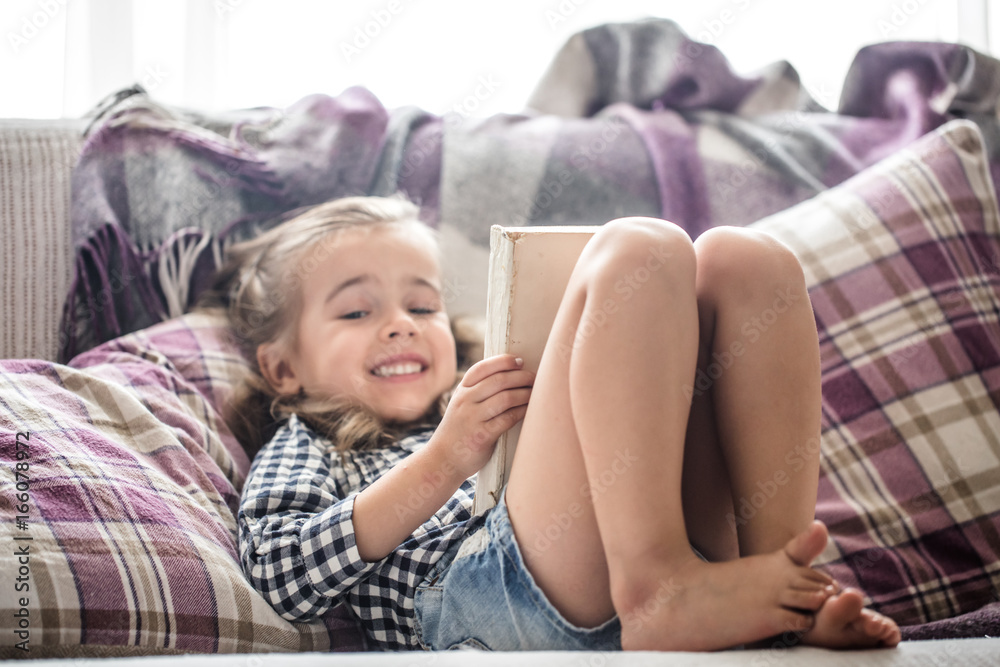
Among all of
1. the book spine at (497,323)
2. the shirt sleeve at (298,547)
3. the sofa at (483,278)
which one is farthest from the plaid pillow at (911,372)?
the shirt sleeve at (298,547)

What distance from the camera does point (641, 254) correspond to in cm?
60

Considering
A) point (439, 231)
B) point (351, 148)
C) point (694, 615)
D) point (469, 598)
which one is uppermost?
point (351, 148)

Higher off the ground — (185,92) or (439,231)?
(185,92)

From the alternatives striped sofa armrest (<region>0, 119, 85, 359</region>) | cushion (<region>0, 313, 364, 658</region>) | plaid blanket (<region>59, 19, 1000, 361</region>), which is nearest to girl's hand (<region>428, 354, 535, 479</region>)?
cushion (<region>0, 313, 364, 658</region>)

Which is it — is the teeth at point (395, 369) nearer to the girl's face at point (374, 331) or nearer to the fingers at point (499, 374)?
the girl's face at point (374, 331)

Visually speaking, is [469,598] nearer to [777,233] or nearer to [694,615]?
[694,615]

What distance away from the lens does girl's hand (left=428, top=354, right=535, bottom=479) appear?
69 centimetres

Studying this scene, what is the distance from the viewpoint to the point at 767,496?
0.62m

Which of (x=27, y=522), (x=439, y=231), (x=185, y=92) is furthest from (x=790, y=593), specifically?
(x=185, y=92)

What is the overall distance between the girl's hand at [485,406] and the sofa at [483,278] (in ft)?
0.68

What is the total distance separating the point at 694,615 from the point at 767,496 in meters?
0.13

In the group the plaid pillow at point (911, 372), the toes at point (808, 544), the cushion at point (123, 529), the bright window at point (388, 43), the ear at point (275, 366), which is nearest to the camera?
the toes at point (808, 544)

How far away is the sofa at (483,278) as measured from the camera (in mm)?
682

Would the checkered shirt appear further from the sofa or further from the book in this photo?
the book
